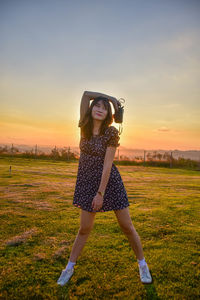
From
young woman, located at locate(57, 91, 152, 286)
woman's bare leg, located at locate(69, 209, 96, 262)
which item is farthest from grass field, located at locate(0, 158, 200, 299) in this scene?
woman's bare leg, located at locate(69, 209, 96, 262)

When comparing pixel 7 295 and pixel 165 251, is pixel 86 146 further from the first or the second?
pixel 165 251

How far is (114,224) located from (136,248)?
81.4 inches

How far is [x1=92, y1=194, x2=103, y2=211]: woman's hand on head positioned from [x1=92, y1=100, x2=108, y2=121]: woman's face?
2.79 feet

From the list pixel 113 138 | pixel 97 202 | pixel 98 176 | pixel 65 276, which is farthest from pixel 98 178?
pixel 65 276

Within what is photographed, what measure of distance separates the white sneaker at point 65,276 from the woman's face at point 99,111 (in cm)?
172

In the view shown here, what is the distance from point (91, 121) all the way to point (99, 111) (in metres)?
0.15

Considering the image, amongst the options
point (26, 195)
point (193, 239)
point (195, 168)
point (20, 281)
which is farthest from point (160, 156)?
point (20, 281)

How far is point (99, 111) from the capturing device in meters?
2.57

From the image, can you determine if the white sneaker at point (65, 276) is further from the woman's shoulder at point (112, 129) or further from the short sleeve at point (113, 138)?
the woman's shoulder at point (112, 129)

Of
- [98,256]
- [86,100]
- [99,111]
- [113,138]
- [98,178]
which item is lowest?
[98,256]

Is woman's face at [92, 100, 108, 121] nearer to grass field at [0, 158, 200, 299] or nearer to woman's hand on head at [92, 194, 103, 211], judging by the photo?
woman's hand on head at [92, 194, 103, 211]

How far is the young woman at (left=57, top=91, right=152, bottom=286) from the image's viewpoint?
242 cm

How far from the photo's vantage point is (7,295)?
229 centimetres

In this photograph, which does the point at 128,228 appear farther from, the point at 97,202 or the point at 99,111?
→ the point at 99,111
